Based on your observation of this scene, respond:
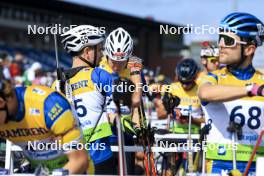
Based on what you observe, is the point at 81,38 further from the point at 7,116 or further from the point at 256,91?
the point at 256,91

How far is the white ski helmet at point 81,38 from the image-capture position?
5.91m

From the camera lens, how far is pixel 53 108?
3984 mm

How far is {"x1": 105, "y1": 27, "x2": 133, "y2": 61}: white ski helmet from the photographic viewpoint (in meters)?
6.65

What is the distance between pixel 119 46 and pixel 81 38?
2.80 feet

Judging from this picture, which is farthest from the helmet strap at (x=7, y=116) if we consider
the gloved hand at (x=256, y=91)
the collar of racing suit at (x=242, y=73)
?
the collar of racing suit at (x=242, y=73)

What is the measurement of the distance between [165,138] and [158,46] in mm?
38706

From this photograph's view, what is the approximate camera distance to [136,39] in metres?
42.9

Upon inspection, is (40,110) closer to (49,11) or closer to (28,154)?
(28,154)

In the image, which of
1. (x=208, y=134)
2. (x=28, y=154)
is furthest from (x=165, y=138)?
(x=28, y=154)

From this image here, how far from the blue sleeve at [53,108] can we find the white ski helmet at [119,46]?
2647mm

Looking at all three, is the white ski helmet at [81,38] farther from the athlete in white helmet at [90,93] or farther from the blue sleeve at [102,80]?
the blue sleeve at [102,80]

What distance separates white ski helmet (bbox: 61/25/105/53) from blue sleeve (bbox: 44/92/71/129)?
6.28 feet
